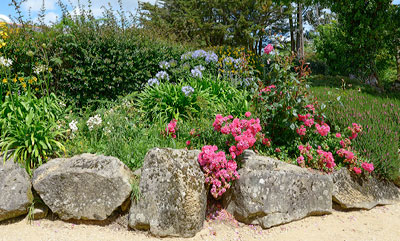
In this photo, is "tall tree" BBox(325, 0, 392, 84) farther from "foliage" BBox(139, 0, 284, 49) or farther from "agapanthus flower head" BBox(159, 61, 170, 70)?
"foliage" BBox(139, 0, 284, 49)

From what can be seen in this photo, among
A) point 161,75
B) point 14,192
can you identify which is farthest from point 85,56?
point 14,192

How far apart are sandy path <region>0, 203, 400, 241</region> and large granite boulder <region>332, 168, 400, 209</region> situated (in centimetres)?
24

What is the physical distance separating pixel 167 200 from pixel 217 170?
0.74 metres

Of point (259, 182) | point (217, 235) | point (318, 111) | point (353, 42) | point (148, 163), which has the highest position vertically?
point (353, 42)

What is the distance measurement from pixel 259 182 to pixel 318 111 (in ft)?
5.41

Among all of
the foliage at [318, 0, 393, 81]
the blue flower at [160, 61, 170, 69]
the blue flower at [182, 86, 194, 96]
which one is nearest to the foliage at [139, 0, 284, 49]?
the foliage at [318, 0, 393, 81]

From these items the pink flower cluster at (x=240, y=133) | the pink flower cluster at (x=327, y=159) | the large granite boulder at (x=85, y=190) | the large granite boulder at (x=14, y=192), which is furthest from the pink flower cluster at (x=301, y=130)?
the large granite boulder at (x=14, y=192)

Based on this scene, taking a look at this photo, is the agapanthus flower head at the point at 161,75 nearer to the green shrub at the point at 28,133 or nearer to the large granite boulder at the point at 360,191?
the green shrub at the point at 28,133

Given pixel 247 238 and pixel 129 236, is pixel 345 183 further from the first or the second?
pixel 129 236

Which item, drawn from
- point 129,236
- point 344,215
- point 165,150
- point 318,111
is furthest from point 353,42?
point 129,236

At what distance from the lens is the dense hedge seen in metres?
Answer: 5.32

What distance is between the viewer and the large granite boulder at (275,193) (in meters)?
Result: 3.77

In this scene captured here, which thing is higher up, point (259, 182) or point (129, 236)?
point (259, 182)

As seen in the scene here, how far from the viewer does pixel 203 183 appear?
3.71 meters
